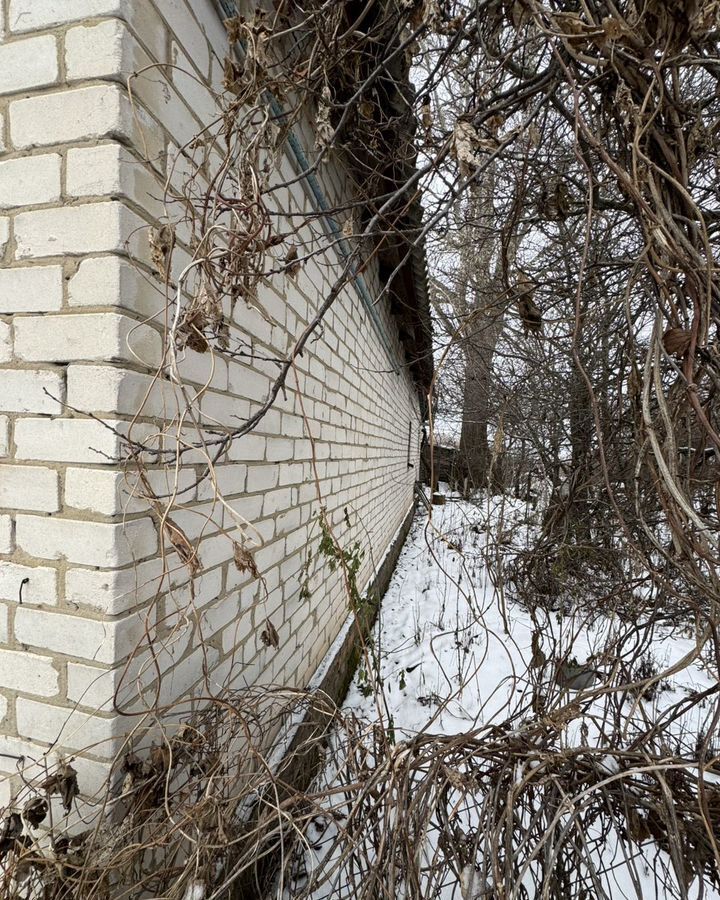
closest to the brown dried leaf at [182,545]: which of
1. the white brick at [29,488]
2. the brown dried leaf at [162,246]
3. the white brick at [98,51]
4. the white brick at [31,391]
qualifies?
the white brick at [29,488]

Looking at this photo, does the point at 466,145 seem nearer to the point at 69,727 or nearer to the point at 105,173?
the point at 105,173

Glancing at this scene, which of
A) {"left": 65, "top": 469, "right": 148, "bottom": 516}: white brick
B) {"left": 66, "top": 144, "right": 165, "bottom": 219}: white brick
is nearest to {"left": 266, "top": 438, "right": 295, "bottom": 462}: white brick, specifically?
{"left": 65, "top": 469, "right": 148, "bottom": 516}: white brick

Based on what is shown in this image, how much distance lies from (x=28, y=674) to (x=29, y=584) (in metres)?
0.26

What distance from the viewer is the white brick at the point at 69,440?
1.13 m

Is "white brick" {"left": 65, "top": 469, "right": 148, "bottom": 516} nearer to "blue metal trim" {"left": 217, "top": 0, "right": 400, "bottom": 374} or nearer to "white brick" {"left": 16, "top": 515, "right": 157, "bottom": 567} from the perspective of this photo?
"white brick" {"left": 16, "top": 515, "right": 157, "bottom": 567}

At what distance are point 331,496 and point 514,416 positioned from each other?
3473 millimetres

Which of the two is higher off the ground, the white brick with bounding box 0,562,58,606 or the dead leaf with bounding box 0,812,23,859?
the white brick with bounding box 0,562,58,606

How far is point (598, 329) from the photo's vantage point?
3855mm

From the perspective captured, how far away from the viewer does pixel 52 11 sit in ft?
3.72

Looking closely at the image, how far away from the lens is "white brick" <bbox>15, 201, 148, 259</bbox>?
1110mm

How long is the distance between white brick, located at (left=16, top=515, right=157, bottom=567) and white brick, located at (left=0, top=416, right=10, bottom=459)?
191mm

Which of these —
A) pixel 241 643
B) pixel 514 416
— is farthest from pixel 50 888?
pixel 514 416

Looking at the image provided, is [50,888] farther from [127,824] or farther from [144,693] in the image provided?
[144,693]

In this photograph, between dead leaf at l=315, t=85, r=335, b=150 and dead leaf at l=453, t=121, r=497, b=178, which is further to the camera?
dead leaf at l=315, t=85, r=335, b=150
